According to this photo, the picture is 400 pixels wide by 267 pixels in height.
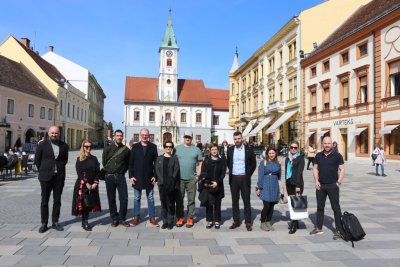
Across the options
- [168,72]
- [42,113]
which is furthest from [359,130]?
[168,72]

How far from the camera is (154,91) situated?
220ft

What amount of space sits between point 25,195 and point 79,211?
187 inches

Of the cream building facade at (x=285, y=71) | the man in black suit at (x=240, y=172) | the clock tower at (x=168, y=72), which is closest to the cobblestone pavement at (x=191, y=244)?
the man in black suit at (x=240, y=172)

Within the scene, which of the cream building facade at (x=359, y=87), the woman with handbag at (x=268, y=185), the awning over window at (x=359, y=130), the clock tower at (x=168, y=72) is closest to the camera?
the woman with handbag at (x=268, y=185)

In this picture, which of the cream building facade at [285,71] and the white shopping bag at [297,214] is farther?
the cream building facade at [285,71]

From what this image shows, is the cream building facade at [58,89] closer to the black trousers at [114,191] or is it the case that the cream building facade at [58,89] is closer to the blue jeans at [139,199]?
the black trousers at [114,191]

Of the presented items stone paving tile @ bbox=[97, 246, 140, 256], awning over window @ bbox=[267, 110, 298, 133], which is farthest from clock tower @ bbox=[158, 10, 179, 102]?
stone paving tile @ bbox=[97, 246, 140, 256]

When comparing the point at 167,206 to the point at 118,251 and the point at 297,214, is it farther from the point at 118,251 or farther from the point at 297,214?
the point at 297,214

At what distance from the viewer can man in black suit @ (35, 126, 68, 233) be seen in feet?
21.7

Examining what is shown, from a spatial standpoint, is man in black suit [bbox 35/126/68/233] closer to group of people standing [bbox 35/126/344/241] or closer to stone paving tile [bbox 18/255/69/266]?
group of people standing [bbox 35/126/344/241]

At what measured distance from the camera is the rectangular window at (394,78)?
21.0 meters

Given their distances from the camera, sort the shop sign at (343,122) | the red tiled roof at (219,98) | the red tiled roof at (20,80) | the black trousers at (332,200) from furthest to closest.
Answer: the red tiled roof at (219,98) → the red tiled roof at (20,80) → the shop sign at (343,122) → the black trousers at (332,200)

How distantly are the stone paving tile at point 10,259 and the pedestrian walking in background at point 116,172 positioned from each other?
7.13 feet

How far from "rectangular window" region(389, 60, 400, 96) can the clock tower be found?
47.0 metres
